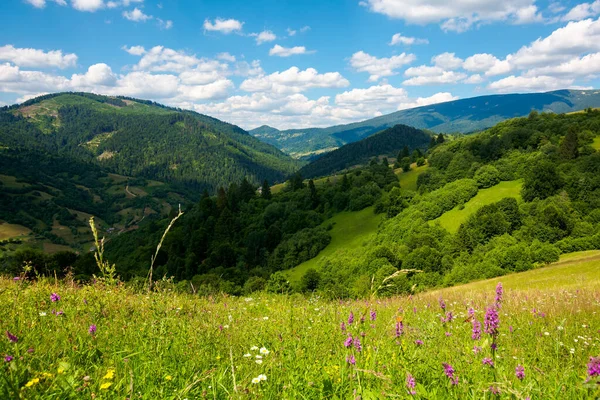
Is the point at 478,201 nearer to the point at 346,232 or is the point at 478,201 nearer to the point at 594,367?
the point at 346,232

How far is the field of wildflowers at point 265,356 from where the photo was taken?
2766 mm

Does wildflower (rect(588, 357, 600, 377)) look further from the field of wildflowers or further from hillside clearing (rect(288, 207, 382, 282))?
hillside clearing (rect(288, 207, 382, 282))

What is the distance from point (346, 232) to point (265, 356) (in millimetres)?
90385

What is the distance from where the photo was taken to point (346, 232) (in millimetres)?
93250

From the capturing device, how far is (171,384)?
325 centimetres

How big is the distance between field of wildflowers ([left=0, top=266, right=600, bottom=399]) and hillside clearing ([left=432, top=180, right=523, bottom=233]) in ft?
215

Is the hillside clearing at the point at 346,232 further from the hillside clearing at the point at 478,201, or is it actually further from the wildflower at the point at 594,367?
the wildflower at the point at 594,367

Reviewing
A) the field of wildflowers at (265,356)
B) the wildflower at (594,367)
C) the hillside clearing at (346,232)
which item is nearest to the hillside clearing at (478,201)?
the hillside clearing at (346,232)

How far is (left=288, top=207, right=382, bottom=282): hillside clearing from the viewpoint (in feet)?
271

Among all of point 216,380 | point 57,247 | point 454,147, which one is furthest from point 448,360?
point 57,247

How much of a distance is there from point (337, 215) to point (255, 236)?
25381 mm

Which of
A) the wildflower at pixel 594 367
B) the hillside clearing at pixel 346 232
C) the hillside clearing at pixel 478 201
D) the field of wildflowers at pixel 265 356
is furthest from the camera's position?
the hillside clearing at pixel 346 232

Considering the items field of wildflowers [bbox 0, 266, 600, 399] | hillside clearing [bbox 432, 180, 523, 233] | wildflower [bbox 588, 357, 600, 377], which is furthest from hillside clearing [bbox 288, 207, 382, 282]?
wildflower [bbox 588, 357, 600, 377]

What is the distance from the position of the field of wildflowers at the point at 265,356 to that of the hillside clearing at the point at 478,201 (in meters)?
65.4
